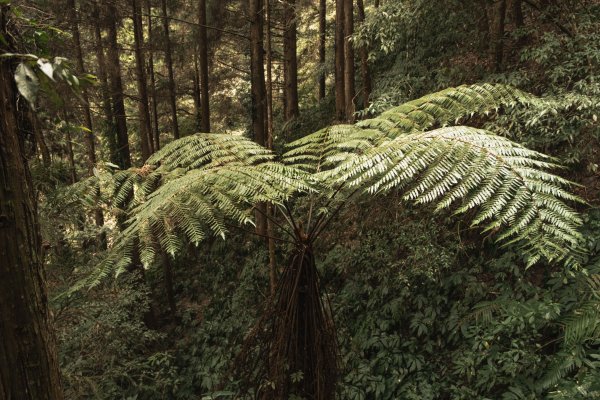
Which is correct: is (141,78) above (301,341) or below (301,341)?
above

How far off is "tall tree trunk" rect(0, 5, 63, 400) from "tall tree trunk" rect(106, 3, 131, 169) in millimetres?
8128

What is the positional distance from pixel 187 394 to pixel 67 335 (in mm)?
2248

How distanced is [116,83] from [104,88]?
295 mm

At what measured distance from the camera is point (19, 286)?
1220 millimetres

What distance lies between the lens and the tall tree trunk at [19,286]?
1.19m

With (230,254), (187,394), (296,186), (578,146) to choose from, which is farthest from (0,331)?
(230,254)

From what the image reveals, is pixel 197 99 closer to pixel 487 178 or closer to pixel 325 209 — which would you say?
pixel 325 209

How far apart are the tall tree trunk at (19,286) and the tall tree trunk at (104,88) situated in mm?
7882

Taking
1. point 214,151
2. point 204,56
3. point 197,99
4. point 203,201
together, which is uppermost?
point 204,56

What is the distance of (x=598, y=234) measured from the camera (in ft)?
12.4

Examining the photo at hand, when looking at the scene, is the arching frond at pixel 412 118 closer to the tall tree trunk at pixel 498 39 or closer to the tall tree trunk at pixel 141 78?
the tall tree trunk at pixel 498 39

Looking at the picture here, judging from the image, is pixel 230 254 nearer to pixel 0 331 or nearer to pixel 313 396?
pixel 313 396

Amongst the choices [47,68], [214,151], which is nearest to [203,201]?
[214,151]

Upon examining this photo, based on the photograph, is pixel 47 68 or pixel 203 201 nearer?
pixel 47 68
